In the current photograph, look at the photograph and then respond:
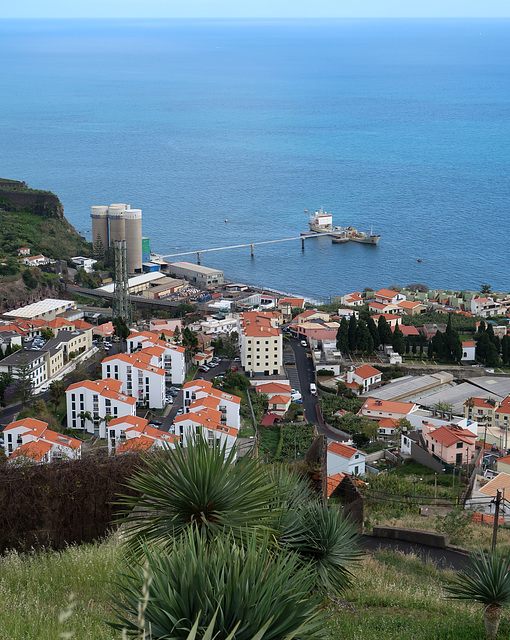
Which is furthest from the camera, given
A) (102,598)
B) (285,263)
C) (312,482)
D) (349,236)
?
(349,236)

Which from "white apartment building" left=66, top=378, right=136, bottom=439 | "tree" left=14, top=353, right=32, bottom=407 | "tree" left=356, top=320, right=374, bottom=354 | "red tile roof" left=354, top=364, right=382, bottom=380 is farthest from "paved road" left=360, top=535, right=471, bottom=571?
"tree" left=356, top=320, right=374, bottom=354

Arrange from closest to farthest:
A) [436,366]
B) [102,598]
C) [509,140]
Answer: [102,598], [436,366], [509,140]

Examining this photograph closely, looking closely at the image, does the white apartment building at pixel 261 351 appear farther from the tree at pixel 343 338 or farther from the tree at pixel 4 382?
the tree at pixel 4 382

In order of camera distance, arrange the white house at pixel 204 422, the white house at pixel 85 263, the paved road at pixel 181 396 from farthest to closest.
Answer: the white house at pixel 85 263 < the paved road at pixel 181 396 < the white house at pixel 204 422

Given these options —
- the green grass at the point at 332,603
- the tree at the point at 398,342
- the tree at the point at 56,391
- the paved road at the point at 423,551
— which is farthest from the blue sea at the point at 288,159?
the green grass at the point at 332,603

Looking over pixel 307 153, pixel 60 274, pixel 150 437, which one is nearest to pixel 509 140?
pixel 307 153

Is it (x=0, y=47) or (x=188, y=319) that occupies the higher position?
(x=0, y=47)

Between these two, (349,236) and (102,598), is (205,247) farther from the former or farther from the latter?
(102,598)

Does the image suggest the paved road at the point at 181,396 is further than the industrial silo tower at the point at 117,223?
No
